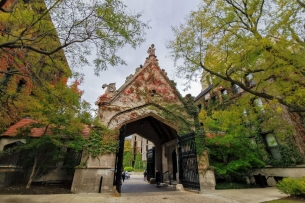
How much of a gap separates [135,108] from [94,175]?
16.1 ft

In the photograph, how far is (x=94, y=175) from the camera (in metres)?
9.37

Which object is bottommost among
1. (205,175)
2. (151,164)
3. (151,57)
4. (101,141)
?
(205,175)

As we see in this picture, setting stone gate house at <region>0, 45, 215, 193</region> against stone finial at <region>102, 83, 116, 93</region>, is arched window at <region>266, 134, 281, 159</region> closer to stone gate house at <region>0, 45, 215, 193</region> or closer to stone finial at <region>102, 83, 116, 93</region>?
stone gate house at <region>0, 45, 215, 193</region>

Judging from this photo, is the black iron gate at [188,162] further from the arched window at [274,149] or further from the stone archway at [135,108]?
the arched window at [274,149]

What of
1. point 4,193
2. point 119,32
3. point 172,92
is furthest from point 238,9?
point 4,193

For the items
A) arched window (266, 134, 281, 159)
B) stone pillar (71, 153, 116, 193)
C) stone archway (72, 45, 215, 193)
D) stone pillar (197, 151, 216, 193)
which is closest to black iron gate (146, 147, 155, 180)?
stone archway (72, 45, 215, 193)

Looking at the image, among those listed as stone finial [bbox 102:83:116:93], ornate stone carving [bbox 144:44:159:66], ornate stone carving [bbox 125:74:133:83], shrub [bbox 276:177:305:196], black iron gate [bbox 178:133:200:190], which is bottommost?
shrub [bbox 276:177:305:196]

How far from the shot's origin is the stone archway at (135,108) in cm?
937

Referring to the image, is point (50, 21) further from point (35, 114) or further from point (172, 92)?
point (172, 92)

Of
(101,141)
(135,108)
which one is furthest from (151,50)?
(101,141)

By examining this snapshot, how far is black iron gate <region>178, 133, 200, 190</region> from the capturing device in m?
10.5

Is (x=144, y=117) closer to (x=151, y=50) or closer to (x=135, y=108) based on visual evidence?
(x=135, y=108)

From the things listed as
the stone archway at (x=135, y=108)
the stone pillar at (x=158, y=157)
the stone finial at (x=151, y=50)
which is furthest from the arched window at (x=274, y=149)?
the stone finial at (x=151, y=50)

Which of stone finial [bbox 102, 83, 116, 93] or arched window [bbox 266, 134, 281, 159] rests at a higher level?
stone finial [bbox 102, 83, 116, 93]
